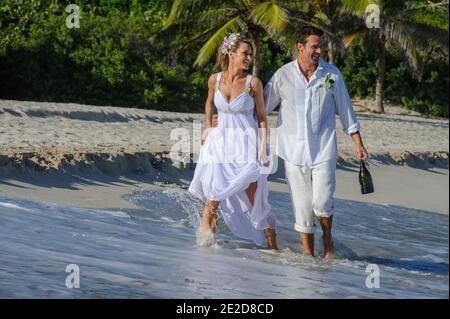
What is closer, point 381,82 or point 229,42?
point 229,42

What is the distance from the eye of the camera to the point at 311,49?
7.27 metres

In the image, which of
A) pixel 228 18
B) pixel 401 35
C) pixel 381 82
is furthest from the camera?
pixel 381 82

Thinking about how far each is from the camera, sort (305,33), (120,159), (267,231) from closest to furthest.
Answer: (305,33) < (267,231) < (120,159)

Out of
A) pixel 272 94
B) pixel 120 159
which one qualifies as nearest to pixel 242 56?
pixel 272 94

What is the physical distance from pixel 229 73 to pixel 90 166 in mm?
3914

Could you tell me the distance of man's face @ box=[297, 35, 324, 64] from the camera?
285 inches

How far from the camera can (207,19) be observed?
25312 mm

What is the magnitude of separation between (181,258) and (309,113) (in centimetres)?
127

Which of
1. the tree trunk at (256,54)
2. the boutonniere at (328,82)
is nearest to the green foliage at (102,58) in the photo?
the tree trunk at (256,54)

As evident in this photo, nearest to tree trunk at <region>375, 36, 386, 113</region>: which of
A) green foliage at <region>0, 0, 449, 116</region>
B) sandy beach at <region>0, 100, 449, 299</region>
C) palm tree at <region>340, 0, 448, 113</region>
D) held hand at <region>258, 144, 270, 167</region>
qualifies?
palm tree at <region>340, 0, 448, 113</region>

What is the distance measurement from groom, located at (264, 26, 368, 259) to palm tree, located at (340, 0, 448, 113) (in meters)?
18.0

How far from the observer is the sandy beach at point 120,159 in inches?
402

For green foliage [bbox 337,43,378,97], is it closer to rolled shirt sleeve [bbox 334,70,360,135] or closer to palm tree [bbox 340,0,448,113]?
palm tree [bbox 340,0,448,113]

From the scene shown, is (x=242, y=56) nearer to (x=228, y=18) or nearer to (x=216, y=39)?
(x=216, y=39)
